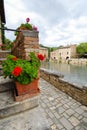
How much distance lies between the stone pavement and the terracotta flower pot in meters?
0.33

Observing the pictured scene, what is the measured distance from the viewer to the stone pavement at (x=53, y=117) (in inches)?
57.2

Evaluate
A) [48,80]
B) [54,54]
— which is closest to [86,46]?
[54,54]

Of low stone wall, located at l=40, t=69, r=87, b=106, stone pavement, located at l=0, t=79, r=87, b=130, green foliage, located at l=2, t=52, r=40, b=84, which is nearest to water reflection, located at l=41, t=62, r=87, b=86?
low stone wall, located at l=40, t=69, r=87, b=106

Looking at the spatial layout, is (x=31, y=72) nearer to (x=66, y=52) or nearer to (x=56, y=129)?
(x=56, y=129)

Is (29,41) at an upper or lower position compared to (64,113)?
upper

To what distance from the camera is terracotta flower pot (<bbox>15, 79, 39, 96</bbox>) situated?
5.31 feet

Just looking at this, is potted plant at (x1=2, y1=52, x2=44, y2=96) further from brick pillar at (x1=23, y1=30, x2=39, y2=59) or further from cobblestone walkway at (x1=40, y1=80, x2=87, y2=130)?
cobblestone walkway at (x1=40, y1=80, x2=87, y2=130)

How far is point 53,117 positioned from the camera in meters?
2.37

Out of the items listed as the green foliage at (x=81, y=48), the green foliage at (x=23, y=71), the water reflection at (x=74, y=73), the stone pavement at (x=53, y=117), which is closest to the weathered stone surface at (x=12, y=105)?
the stone pavement at (x=53, y=117)

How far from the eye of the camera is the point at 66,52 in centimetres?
4578

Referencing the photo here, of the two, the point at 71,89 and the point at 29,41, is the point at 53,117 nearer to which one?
the point at 71,89

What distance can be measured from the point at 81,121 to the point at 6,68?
197 centimetres

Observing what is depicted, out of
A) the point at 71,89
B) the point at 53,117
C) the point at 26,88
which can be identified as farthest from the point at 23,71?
the point at 71,89

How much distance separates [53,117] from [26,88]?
1228 millimetres
